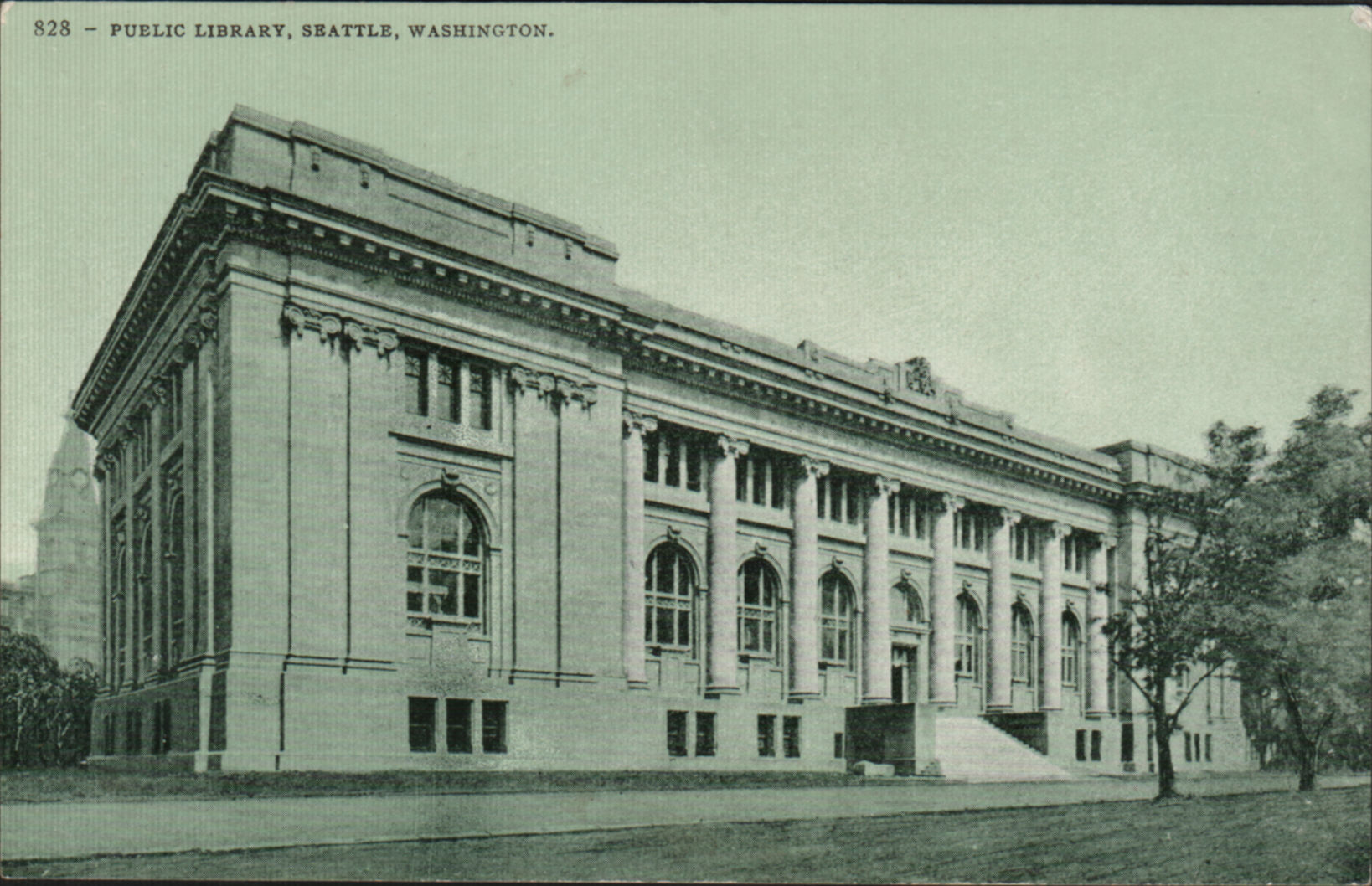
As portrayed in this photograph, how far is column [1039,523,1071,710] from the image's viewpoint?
4572 cm

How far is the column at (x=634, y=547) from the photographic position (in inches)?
1207

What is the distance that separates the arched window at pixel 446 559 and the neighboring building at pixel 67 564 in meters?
36.5

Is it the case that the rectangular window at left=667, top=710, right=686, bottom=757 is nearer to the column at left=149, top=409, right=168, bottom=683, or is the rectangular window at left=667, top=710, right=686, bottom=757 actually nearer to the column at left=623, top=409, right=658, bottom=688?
the column at left=623, top=409, right=658, bottom=688

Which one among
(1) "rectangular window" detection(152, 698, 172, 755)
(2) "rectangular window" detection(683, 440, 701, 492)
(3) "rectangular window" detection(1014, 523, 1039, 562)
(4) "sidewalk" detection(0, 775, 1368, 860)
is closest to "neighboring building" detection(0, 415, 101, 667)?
(1) "rectangular window" detection(152, 698, 172, 755)

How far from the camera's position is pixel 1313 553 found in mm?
28047

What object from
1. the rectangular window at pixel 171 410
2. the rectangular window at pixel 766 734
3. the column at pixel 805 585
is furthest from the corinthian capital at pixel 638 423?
the rectangular window at pixel 171 410

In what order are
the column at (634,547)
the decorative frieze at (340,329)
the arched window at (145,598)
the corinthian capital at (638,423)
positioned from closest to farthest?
the decorative frieze at (340,329) → the arched window at (145,598) → the column at (634,547) → the corinthian capital at (638,423)

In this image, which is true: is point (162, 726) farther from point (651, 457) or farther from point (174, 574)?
point (651, 457)

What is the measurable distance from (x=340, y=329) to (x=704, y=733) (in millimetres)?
15338

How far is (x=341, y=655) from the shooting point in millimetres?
23469

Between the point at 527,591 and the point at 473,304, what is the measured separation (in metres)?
6.64

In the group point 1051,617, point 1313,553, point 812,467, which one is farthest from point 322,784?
point 1051,617

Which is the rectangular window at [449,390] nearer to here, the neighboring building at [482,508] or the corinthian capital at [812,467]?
the neighboring building at [482,508]

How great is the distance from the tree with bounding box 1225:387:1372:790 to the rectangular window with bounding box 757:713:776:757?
12.7m
